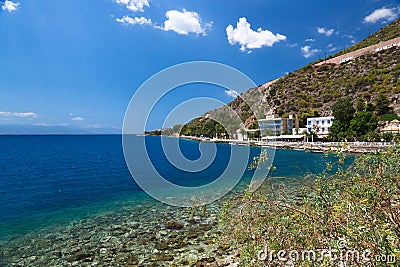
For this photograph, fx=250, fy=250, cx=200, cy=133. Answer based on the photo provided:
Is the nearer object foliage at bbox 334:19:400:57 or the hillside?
the hillside

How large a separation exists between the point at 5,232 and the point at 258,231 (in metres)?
12.1

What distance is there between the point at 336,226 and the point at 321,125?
196ft

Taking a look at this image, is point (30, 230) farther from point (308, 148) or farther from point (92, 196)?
point (308, 148)

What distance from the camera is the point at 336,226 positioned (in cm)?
297

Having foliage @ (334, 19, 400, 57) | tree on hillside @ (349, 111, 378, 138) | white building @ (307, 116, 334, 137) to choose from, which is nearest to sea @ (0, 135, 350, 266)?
tree on hillside @ (349, 111, 378, 138)

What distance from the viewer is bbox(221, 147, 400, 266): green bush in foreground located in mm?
2402

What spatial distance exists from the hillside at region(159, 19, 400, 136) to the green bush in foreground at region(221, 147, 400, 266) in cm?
5219

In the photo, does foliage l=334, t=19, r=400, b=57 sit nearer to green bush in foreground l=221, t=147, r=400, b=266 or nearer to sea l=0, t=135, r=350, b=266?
sea l=0, t=135, r=350, b=266

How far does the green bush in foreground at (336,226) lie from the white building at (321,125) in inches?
2225

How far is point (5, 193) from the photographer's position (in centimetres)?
1852

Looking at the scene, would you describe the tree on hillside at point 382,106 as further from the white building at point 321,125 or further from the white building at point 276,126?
the white building at point 276,126

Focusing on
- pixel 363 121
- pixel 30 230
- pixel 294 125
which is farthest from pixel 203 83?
pixel 294 125

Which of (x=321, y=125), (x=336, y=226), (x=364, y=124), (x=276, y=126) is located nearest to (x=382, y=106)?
(x=321, y=125)

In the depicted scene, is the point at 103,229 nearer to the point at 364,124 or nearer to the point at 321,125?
the point at 364,124
